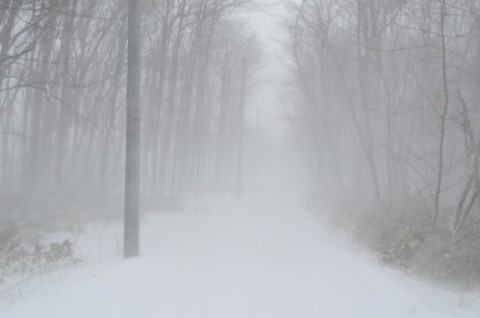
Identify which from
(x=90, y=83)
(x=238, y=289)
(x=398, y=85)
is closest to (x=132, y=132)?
(x=238, y=289)

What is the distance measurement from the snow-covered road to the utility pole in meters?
0.57

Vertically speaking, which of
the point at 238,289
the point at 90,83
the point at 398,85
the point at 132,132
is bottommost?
the point at 238,289

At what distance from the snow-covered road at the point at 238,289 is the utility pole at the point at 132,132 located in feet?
1.87

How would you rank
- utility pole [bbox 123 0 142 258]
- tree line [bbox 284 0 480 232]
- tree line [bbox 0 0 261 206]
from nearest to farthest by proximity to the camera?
utility pole [bbox 123 0 142 258], tree line [bbox 284 0 480 232], tree line [bbox 0 0 261 206]

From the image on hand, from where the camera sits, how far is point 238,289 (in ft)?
23.2

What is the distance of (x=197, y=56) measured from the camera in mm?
25172

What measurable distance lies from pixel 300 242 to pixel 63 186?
8.53 metres

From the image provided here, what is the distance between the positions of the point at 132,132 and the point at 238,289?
11.2 feet

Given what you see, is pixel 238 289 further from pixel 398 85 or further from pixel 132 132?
pixel 398 85

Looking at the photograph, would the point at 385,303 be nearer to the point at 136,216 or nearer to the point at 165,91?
the point at 136,216

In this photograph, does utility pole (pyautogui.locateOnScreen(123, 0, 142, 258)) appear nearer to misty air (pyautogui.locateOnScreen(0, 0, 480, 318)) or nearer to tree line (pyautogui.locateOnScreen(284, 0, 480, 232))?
misty air (pyautogui.locateOnScreen(0, 0, 480, 318))

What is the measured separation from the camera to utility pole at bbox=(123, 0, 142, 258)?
27.8ft

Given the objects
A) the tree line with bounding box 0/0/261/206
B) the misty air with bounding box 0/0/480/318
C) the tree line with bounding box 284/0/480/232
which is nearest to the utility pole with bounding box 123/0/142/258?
the misty air with bounding box 0/0/480/318

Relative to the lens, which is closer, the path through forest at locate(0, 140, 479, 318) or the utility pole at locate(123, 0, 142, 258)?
the path through forest at locate(0, 140, 479, 318)
